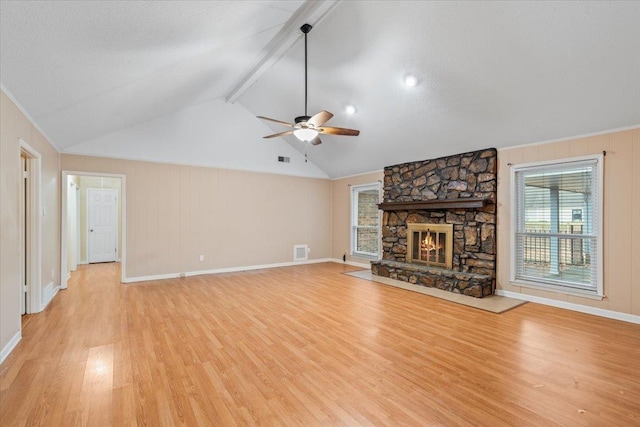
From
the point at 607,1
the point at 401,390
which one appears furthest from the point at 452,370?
the point at 607,1

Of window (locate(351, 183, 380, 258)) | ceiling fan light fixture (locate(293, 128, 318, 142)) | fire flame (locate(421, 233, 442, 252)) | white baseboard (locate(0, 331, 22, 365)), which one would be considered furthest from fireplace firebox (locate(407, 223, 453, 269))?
white baseboard (locate(0, 331, 22, 365))

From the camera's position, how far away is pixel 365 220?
7594 millimetres

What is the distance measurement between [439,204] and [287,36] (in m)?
3.68

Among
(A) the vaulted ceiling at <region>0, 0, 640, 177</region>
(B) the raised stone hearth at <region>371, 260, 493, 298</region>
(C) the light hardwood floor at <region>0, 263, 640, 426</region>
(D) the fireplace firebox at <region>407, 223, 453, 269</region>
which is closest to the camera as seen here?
(C) the light hardwood floor at <region>0, 263, 640, 426</region>

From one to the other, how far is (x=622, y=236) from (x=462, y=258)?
6.74 ft

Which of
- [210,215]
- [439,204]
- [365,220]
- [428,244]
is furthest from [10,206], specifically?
[365,220]

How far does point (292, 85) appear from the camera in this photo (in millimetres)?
5102

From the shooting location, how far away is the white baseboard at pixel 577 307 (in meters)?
3.61

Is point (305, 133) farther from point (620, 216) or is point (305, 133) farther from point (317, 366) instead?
point (620, 216)

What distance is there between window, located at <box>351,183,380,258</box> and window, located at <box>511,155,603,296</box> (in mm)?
3048

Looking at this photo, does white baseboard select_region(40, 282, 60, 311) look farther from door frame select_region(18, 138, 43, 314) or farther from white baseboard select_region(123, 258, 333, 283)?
white baseboard select_region(123, 258, 333, 283)

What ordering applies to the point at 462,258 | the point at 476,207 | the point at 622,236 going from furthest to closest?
the point at 462,258, the point at 476,207, the point at 622,236

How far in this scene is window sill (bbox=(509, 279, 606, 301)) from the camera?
387 centimetres

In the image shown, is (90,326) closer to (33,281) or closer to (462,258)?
(33,281)
